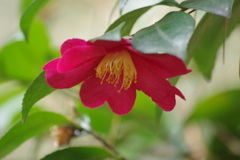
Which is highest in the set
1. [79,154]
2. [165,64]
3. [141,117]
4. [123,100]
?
[165,64]

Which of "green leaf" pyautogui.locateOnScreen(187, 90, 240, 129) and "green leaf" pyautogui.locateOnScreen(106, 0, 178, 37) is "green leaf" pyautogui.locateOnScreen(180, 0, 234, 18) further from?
"green leaf" pyautogui.locateOnScreen(187, 90, 240, 129)

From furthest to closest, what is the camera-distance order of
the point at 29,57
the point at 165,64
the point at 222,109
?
the point at 29,57 → the point at 222,109 → the point at 165,64

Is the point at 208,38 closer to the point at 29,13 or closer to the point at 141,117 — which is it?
the point at 29,13

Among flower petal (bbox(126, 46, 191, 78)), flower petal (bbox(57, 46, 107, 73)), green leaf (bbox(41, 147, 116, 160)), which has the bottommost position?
green leaf (bbox(41, 147, 116, 160))

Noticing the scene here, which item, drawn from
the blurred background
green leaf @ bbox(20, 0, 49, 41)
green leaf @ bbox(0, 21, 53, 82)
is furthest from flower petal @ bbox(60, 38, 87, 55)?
green leaf @ bbox(0, 21, 53, 82)

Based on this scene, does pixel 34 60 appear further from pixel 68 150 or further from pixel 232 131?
pixel 232 131

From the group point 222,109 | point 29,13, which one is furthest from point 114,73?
point 222,109
